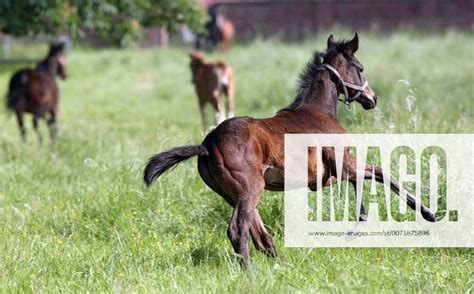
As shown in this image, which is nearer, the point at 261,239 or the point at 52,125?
the point at 261,239

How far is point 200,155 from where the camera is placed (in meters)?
5.93

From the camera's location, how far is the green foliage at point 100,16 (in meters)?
11.8

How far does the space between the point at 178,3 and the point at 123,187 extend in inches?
224

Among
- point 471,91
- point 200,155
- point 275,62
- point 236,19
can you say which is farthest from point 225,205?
point 236,19

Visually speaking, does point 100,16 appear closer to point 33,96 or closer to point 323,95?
point 33,96

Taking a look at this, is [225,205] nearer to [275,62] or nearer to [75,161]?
[75,161]

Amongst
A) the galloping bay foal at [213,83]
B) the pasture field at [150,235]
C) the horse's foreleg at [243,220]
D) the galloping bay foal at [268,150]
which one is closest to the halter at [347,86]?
the galloping bay foal at [268,150]

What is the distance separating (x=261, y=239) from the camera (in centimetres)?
615

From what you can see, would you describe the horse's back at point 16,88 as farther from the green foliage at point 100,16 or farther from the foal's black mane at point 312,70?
the foal's black mane at point 312,70

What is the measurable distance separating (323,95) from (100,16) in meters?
6.25

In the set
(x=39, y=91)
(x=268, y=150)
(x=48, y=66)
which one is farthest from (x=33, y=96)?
(x=268, y=150)

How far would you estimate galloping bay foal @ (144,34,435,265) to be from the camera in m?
5.81

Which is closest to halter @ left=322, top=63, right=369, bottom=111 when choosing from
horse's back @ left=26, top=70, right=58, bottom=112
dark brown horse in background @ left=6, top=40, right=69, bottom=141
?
dark brown horse in background @ left=6, top=40, right=69, bottom=141

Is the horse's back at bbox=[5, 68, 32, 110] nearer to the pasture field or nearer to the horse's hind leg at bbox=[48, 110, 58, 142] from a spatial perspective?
the horse's hind leg at bbox=[48, 110, 58, 142]
